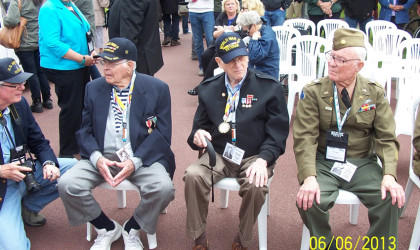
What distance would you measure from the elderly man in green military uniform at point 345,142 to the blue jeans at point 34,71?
3789mm

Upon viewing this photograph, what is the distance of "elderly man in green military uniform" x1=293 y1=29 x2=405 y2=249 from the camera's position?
2.34m

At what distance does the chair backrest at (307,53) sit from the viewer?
15.5 feet

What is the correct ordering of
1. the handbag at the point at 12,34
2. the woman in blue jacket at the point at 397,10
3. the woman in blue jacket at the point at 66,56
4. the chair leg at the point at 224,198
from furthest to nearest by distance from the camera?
the woman in blue jacket at the point at 397,10
the handbag at the point at 12,34
the woman in blue jacket at the point at 66,56
the chair leg at the point at 224,198

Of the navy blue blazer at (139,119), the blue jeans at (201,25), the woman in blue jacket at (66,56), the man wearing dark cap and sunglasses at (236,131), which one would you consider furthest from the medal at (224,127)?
the blue jeans at (201,25)

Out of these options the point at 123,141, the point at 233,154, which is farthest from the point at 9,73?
the point at 233,154

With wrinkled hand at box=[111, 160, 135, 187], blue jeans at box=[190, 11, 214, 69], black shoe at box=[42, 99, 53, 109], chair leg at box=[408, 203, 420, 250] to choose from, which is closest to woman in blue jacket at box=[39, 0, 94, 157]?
wrinkled hand at box=[111, 160, 135, 187]

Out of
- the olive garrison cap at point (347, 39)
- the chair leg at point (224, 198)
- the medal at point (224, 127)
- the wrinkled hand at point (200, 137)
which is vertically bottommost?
the chair leg at point (224, 198)

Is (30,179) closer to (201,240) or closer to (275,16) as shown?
(201,240)

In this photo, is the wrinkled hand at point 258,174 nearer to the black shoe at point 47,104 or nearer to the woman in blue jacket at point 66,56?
the woman in blue jacket at point 66,56

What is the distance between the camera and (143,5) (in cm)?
386

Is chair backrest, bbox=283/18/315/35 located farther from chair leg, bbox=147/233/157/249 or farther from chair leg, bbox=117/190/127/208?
chair leg, bbox=147/233/157/249

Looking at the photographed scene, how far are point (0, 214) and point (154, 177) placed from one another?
976 millimetres

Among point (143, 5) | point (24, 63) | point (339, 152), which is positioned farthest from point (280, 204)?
point (24, 63)

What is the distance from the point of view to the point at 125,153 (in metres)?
2.70
